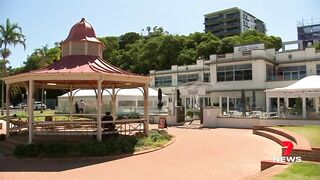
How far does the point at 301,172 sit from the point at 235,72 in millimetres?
33964

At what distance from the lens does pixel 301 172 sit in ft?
28.7

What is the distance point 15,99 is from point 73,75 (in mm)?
75338

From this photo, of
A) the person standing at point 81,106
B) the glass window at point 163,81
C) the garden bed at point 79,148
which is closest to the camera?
the garden bed at point 79,148

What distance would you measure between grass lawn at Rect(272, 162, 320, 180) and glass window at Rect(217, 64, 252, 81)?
31.9 m

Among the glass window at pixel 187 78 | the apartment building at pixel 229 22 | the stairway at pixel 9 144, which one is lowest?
the stairway at pixel 9 144

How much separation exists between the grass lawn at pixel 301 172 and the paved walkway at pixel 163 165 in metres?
1.54

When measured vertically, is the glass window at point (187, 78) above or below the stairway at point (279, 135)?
above

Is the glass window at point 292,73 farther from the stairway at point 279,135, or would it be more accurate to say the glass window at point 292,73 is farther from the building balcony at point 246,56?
the stairway at point 279,135

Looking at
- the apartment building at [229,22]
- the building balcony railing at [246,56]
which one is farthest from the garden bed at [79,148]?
the apartment building at [229,22]

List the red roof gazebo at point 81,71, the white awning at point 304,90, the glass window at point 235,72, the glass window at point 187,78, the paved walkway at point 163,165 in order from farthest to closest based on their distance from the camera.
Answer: the glass window at point 187,78, the glass window at point 235,72, the white awning at point 304,90, the red roof gazebo at point 81,71, the paved walkway at point 163,165

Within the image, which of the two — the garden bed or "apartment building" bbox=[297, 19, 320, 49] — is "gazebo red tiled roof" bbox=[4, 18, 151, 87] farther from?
"apartment building" bbox=[297, 19, 320, 49]

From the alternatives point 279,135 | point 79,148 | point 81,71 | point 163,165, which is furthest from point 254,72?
point 163,165

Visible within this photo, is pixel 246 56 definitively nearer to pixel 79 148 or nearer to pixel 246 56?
pixel 246 56

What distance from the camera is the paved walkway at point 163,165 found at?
1056 centimetres
